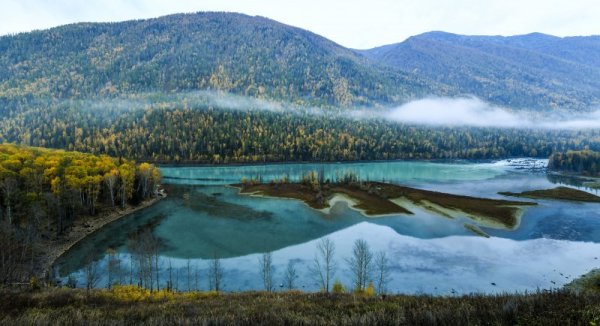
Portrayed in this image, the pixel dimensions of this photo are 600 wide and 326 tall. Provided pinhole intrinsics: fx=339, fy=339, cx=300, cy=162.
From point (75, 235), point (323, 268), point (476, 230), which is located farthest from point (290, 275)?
point (476, 230)

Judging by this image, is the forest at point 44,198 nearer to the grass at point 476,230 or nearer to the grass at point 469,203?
the grass at point 476,230

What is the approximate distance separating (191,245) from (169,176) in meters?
99.1

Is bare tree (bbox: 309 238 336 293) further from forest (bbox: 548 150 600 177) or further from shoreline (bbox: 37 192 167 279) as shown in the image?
forest (bbox: 548 150 600 177)

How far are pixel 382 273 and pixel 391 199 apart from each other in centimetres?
5155

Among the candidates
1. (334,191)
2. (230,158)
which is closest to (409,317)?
(334,191)

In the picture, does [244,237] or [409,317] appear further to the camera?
[244,237]

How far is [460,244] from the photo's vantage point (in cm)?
5522

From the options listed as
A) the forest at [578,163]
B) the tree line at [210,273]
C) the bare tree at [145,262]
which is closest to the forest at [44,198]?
the tree line at [210,273]

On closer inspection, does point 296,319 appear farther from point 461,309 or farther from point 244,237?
point 244,237

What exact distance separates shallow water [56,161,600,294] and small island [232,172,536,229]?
341 cm

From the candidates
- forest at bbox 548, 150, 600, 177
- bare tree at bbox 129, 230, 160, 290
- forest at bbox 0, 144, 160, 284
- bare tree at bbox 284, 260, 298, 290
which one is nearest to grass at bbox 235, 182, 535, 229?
bare tree at bbox 284, 260, 298, 290

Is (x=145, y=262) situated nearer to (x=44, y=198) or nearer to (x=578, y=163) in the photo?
(x=44, y=198)

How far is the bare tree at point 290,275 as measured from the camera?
129 ft

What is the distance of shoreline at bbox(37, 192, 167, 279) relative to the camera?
148ft
